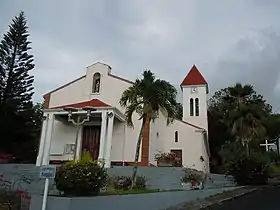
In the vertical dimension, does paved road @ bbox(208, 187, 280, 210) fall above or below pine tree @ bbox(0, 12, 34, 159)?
below

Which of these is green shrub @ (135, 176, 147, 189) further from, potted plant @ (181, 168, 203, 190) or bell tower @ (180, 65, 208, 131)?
bell tower @ (180, 65, 208, 131)

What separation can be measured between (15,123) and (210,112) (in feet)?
68.9

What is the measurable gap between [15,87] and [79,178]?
23.2 metres

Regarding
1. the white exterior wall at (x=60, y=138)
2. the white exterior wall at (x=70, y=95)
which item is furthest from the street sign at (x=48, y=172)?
the white exterior wall at (x=70, y=95)

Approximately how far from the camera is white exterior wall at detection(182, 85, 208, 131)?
104 feet

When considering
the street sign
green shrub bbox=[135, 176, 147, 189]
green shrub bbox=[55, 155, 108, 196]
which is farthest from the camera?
green shrub bbox=[135, 176, 147, 189]

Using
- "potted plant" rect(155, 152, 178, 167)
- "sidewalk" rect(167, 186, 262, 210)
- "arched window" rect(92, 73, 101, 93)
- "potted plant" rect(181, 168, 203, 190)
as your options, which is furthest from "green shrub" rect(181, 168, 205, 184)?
"arched window" rect(92, 73, 101, 93)

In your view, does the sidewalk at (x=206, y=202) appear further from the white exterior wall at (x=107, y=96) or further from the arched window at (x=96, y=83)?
the arched window at (x=96, y=83)

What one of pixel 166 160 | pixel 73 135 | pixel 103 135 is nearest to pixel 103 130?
pixel 103 135

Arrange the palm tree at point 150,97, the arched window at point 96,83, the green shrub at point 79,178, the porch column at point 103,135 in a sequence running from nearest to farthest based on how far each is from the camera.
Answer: the green shrub at point 79,178 → the palm tree at point 150,97 → the porch column at point 103,135 → the arched window at point 96,83

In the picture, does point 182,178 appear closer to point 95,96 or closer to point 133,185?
point 133,185

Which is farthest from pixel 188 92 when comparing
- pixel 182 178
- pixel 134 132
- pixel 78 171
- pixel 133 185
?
pixel 78 171

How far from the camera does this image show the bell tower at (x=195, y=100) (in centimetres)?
3191

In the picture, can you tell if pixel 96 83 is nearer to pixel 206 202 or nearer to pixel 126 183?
pixel 126 183
